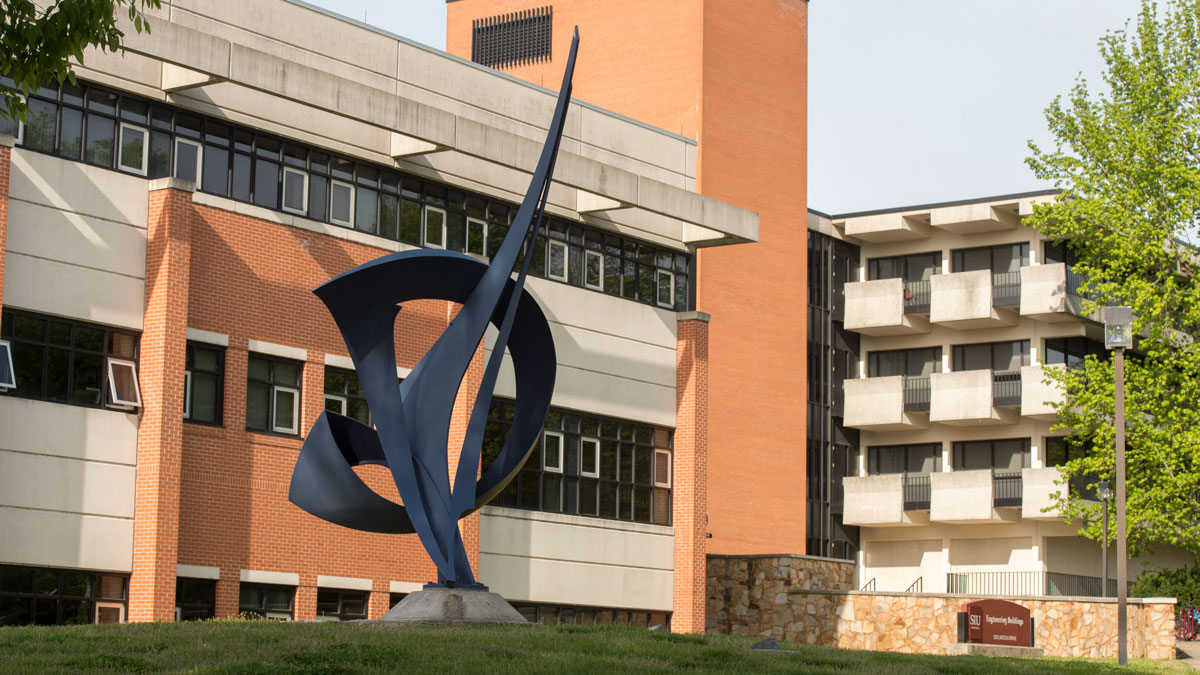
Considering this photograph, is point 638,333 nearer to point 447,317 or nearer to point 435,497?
point 447,317

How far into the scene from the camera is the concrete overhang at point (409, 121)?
2708cm

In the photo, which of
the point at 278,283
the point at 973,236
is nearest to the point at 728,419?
the point at 973,236

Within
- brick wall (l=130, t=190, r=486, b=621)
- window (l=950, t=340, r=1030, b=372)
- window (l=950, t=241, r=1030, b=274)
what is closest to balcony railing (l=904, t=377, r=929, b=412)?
window (l=950, t=340, r=1030, b=372)

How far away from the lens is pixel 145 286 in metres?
27.9

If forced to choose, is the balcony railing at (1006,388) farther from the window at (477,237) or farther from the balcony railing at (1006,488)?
the window at (477,237)

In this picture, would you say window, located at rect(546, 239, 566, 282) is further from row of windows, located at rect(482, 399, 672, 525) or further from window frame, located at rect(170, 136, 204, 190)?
window frame, located at rect(170, 136, 204, 190)

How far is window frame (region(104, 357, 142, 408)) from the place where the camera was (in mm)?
27125

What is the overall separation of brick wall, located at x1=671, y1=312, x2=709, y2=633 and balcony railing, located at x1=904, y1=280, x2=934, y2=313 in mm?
15939

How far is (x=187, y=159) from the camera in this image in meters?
28.9

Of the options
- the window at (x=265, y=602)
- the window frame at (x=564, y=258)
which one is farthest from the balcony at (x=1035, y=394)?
the window at (x=265, y=602)

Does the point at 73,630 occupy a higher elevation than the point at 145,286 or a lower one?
lower

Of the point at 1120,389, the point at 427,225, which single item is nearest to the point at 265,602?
the point at 427,225

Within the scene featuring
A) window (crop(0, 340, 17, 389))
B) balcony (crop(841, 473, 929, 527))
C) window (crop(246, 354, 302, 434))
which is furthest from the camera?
balcony (crop(841, 473, 929, 527))

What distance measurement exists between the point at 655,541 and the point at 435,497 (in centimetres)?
1584
